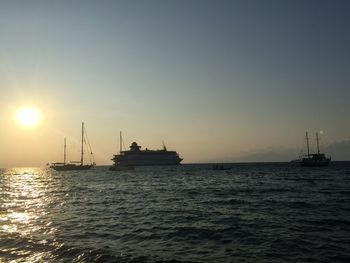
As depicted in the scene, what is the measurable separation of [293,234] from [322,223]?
13.2 feet

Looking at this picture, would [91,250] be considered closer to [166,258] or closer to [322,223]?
[166,258]

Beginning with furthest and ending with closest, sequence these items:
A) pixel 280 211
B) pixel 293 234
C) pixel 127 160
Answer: pixel 127 160
pixel 280 211
pixel 293 234

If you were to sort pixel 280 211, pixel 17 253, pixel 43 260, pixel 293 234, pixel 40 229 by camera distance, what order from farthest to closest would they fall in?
pixel 280 211
pixel 40 229
pixel 293 234
pixel 17 253
pixel 43 260

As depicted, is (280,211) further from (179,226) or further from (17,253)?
(17,253)

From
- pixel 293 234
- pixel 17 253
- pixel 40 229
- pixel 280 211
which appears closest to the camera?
pixel 17 253

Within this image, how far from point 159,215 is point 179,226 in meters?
4.65

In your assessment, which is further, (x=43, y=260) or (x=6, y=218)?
(x=6, y=218)

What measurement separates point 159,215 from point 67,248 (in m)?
10.3

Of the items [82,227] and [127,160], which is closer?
[82,227]

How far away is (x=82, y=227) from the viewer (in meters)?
20.6

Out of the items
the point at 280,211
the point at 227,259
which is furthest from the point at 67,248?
the point at 280,211

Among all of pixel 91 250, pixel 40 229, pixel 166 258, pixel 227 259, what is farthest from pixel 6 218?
pixel 227 259

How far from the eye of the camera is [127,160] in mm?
196125

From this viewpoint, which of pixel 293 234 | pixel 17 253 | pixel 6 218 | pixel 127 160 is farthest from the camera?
pixel 127 160
